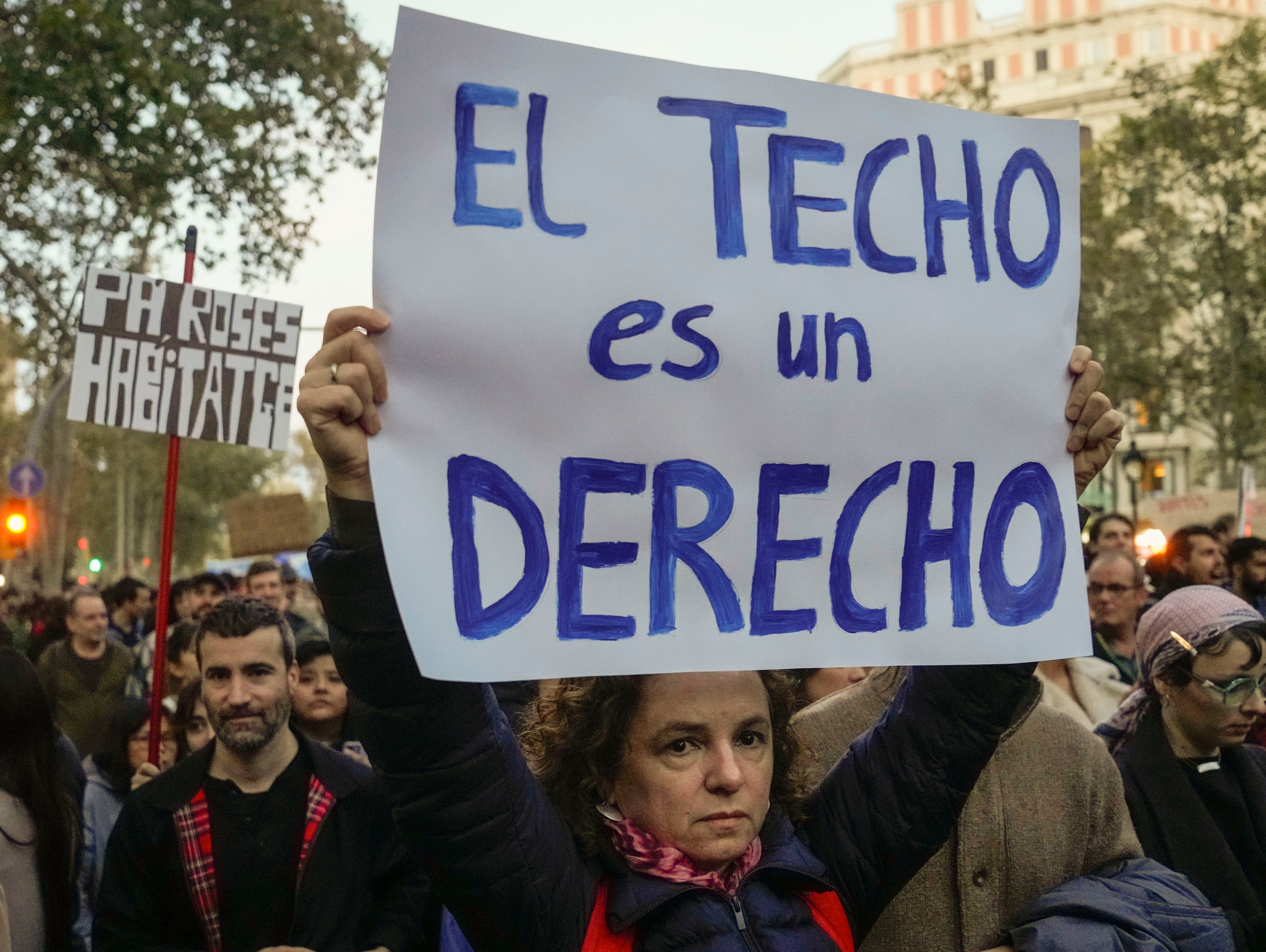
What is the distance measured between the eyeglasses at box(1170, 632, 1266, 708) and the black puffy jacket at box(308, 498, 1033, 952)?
126 centimetres

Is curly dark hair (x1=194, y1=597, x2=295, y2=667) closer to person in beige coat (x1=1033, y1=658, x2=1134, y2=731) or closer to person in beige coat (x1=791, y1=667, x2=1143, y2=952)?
person in beige coat (x1=791, y1=667, x2=1143, y2=952)

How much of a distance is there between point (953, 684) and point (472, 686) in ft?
2.60

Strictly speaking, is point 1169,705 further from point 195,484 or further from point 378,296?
point 195,484

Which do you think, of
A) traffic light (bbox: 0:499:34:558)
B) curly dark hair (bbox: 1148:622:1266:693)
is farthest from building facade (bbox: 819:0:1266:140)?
curly dark hair (bbox: 1148:622:1266:693)

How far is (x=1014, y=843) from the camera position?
92.0 inches

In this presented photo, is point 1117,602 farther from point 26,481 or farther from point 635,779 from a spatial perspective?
point 26,481

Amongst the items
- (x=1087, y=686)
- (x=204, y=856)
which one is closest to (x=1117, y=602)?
(x=1087, y=686)

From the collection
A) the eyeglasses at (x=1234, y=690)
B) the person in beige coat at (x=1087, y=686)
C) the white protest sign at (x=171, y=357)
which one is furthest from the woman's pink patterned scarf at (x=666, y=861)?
A: the white protest sign at (x=171, y=357)

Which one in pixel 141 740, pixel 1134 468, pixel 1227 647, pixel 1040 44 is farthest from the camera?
pixel 1040 44

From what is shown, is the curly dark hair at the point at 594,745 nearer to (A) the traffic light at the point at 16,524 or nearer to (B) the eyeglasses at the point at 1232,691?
(B) the eyeglasses at the point at 1232,691

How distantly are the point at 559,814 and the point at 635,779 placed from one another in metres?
0.12

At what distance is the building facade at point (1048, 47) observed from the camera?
60.0m

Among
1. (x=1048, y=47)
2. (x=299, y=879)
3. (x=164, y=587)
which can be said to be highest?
(x=1048, y=47)

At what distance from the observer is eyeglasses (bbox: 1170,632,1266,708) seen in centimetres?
312
